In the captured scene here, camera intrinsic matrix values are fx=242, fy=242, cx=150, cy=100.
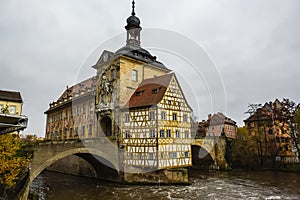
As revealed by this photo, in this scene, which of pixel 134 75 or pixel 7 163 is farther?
pixel 134 75

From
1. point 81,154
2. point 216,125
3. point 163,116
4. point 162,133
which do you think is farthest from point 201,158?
point 81,154

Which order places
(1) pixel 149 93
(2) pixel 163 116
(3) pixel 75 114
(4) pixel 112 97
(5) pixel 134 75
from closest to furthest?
(2) pixel 163 116, (1) pixel 149 93, (4) pixel 112 97, (5) pixel 134 75, (3) pixel 75 114

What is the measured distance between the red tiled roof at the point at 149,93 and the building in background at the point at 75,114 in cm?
654

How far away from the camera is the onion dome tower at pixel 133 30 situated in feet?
89.7

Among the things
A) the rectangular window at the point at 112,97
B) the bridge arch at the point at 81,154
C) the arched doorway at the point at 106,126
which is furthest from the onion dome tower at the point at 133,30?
the bridge arch at the point at 81,154

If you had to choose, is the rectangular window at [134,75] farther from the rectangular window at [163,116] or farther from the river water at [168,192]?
the river water at [168,192]

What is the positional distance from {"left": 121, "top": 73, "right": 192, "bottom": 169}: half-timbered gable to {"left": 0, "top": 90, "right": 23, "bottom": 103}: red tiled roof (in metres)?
17.8

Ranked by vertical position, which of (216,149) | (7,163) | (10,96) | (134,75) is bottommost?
(7,163)

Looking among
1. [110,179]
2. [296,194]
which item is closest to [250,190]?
[296,194]

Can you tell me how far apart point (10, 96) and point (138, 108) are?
20.4 m

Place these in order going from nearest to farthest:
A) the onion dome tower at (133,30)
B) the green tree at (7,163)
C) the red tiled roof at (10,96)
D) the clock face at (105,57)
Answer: the green tree at (7,163) < the clock face at (105,57) < the onion dome tower at (133,30) < the red tiled roof at (10,96)

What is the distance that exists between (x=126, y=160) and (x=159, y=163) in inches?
122

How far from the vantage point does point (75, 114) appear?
32.0 m

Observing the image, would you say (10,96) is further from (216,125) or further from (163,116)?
(216,125)
